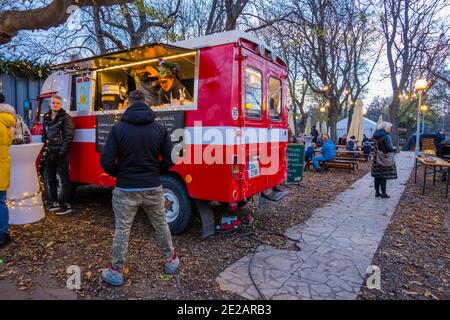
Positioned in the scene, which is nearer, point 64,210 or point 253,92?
point 253,92

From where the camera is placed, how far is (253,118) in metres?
4.81

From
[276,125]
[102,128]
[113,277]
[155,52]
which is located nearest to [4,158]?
[102,128]

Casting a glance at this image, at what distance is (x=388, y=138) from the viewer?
7.54 m

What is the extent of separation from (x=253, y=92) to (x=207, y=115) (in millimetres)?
884

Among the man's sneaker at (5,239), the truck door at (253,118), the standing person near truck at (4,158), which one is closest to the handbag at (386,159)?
the truck door at (253,118)

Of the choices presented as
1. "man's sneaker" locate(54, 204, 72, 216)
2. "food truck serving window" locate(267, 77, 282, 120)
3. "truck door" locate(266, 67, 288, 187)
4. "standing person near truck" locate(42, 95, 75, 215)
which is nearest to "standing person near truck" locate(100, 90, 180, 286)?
"truck door" locate(266, 67, 288, 187)

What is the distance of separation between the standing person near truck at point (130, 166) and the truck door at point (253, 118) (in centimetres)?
152

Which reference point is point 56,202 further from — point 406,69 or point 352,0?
point 406,69

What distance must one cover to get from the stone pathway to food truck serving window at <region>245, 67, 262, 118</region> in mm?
2015

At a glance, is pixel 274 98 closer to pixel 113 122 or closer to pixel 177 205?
pixel 177 205

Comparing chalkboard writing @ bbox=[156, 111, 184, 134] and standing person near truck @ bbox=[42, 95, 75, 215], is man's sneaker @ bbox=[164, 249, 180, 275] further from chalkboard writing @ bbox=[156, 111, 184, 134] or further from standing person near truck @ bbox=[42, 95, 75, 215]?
standing person near truck @ bbox=[42, 95, 75, 215]

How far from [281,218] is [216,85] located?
9.78 feet

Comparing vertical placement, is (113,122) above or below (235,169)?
above
